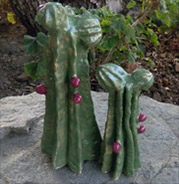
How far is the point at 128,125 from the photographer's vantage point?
0.89m

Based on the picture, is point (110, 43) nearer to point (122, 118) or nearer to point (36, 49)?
point (36, 49)

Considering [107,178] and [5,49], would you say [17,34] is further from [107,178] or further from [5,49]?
[107,178]

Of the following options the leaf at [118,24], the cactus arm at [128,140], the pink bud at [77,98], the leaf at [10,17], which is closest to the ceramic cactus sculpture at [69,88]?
the pink bud at [77,98]

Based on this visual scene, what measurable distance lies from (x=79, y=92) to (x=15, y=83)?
3.75ft

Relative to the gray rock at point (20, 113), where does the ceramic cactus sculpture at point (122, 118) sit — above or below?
above

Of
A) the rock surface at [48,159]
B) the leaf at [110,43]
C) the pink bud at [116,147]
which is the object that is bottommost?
the rock surface at [48,159]

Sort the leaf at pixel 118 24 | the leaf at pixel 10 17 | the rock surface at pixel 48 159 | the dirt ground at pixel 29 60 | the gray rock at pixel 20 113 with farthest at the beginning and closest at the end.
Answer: the leaf at pixel 10 17, the dirt ground at pixel 29 60, the leaf at pixel 118 24, the gray rock at pixel 20 113, the rock surface at pixel 48 159

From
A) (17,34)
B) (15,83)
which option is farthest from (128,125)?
(17,34)

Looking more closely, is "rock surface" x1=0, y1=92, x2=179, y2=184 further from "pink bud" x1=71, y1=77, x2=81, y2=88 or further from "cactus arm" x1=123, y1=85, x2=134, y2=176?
"pink bud" x1=71, y1=77, x2=81, y2=88

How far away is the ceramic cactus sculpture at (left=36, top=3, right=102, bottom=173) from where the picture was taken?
820 millimetres

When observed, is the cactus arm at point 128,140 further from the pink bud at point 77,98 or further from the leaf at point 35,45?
the leaf at point 35,45

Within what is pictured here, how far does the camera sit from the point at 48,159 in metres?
1.03

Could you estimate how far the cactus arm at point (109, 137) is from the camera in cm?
87

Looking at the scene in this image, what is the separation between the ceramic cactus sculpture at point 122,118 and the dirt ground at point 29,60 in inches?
37.2
